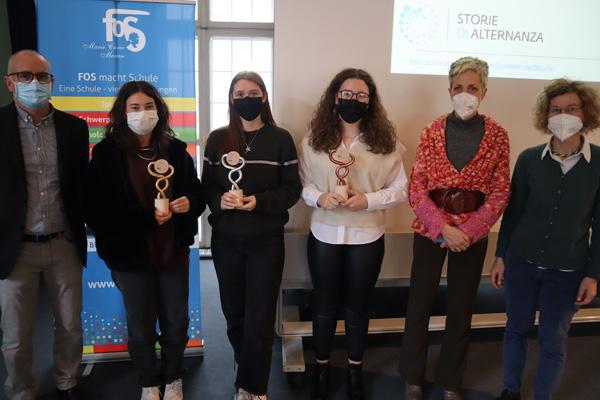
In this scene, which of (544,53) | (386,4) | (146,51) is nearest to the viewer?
(146,51)

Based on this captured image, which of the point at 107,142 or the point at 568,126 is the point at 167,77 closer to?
the point at 107,142

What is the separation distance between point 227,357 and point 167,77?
1840 millimetres

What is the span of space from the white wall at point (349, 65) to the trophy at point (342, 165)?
0.79 m

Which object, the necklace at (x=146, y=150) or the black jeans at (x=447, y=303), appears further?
the black jeans at (x=447, y=303)

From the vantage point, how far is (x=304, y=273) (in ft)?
9.12

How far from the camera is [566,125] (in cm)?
181

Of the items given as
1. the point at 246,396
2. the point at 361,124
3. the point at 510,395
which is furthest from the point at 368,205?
the point at 510,395

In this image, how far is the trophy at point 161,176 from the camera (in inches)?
71.1

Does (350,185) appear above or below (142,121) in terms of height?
below

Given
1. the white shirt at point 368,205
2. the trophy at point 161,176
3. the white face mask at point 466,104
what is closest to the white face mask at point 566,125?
the white face mask at point 466,104

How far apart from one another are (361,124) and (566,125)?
35.8 inches

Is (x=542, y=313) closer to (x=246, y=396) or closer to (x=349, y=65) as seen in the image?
(x=246, y=396)

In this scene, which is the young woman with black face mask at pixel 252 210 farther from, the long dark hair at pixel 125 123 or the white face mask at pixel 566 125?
the white face mask at pixel 566 125

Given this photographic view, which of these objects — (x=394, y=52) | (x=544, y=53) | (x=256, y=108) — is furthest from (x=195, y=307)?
(x=544, y=53)
